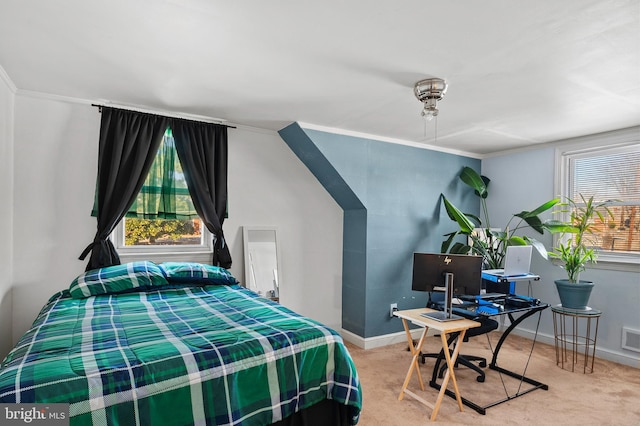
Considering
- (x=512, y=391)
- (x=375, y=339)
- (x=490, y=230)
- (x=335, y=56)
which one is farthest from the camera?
(x=490, y=230)

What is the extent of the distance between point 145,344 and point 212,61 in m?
1.74

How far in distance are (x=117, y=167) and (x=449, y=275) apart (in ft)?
9.62

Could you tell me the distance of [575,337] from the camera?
404 centimetres

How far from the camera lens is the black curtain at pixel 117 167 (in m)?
3.21

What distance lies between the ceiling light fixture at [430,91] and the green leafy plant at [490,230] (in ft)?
6.37

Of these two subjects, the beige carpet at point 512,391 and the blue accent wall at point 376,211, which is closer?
the beige carpet at point 512,391

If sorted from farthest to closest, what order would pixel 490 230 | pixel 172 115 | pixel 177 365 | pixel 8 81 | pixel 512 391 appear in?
1. pixel 490 230
2. pixel 172 115
3. pixel 512 391
4. pixel 8 81
5. pixel 177 365

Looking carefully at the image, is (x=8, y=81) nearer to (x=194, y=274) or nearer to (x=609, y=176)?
(x=194, y=274)

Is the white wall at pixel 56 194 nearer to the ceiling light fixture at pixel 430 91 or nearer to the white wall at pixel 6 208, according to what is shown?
the white wall at pixel 6 208

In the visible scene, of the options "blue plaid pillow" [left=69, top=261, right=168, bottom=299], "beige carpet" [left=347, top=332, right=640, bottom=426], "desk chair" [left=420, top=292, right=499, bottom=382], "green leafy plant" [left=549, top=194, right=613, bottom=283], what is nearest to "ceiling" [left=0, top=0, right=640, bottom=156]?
"green leafy plant" [left=549, top=194, right=613, bottom=283]

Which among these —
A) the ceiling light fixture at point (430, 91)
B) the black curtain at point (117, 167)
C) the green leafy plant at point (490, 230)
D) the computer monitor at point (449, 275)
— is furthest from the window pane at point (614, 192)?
the black curtain at point (117, 167)

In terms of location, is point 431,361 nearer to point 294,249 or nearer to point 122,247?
point 294,249

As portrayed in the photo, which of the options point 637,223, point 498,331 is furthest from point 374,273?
point 637,223

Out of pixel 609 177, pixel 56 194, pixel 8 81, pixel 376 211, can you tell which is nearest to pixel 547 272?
pixel 609 177
